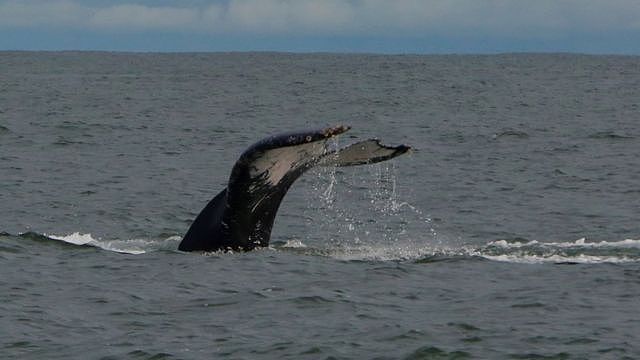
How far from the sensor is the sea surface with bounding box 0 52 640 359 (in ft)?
43.2

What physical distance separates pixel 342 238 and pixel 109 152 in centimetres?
1666

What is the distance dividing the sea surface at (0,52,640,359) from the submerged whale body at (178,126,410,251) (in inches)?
17.2

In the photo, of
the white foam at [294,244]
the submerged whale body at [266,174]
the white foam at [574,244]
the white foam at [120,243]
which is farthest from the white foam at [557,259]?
the white foam at [120,243]

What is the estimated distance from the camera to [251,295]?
1509 centimetres

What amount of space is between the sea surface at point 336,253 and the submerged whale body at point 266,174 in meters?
0.44

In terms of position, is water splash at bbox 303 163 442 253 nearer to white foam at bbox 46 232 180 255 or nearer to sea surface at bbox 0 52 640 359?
sea surface at bbox 0 52 640 359

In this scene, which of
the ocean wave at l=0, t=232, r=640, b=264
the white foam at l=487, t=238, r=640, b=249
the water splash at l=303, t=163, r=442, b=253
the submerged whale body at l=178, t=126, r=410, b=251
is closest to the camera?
the submerged whale body at l=178, t=126, r=410, b=251

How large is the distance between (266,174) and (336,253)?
12.8ft

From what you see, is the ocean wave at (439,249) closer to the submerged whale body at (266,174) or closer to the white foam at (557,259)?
the white foam at (557,259)

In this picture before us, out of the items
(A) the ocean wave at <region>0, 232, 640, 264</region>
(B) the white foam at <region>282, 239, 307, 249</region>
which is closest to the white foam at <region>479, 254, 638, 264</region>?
(A) the ocean wave at <region>0, 232, 640, 264</region>

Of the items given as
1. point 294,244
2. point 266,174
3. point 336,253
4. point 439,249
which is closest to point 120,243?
point 294,244

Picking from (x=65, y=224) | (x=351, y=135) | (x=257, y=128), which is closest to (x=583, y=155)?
(x=351, y=135)

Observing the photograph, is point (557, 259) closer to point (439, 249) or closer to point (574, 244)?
point (574, 244)

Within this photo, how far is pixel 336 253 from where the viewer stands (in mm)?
18203
